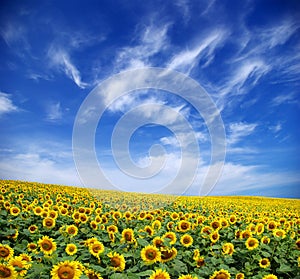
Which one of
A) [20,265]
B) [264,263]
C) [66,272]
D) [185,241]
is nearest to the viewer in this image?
[66,272]

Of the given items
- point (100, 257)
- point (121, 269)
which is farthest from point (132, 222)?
point (121, 269)

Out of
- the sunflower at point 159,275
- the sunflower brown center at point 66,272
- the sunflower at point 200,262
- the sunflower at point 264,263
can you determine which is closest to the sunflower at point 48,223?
the sunflower brown center at point 66,272

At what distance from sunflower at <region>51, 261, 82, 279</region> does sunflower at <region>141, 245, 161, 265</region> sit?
1.05m

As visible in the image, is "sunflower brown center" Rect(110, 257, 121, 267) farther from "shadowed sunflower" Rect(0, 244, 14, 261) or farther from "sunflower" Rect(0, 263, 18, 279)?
"shadowed sunflower" Rect(0, 244, 14, 261)

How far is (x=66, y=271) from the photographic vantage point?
3836 millimetres

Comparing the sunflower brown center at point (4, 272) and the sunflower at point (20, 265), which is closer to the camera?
the sunflower brown center at point (4, 272)

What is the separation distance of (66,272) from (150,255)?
50.3 inches

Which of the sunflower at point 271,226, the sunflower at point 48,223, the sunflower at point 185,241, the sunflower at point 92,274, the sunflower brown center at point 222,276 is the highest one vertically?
the sunflower at point 271,226

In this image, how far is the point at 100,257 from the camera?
16.4 ft

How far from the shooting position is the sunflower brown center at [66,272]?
3.82 m

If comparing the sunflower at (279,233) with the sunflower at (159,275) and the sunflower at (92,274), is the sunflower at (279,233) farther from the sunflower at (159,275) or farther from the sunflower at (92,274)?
the sunflower at (92,274)

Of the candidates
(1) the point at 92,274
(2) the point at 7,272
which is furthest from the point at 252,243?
(2) the point at 7,272

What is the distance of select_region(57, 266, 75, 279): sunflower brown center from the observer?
12.5ft

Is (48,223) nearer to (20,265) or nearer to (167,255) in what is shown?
(20,265)
